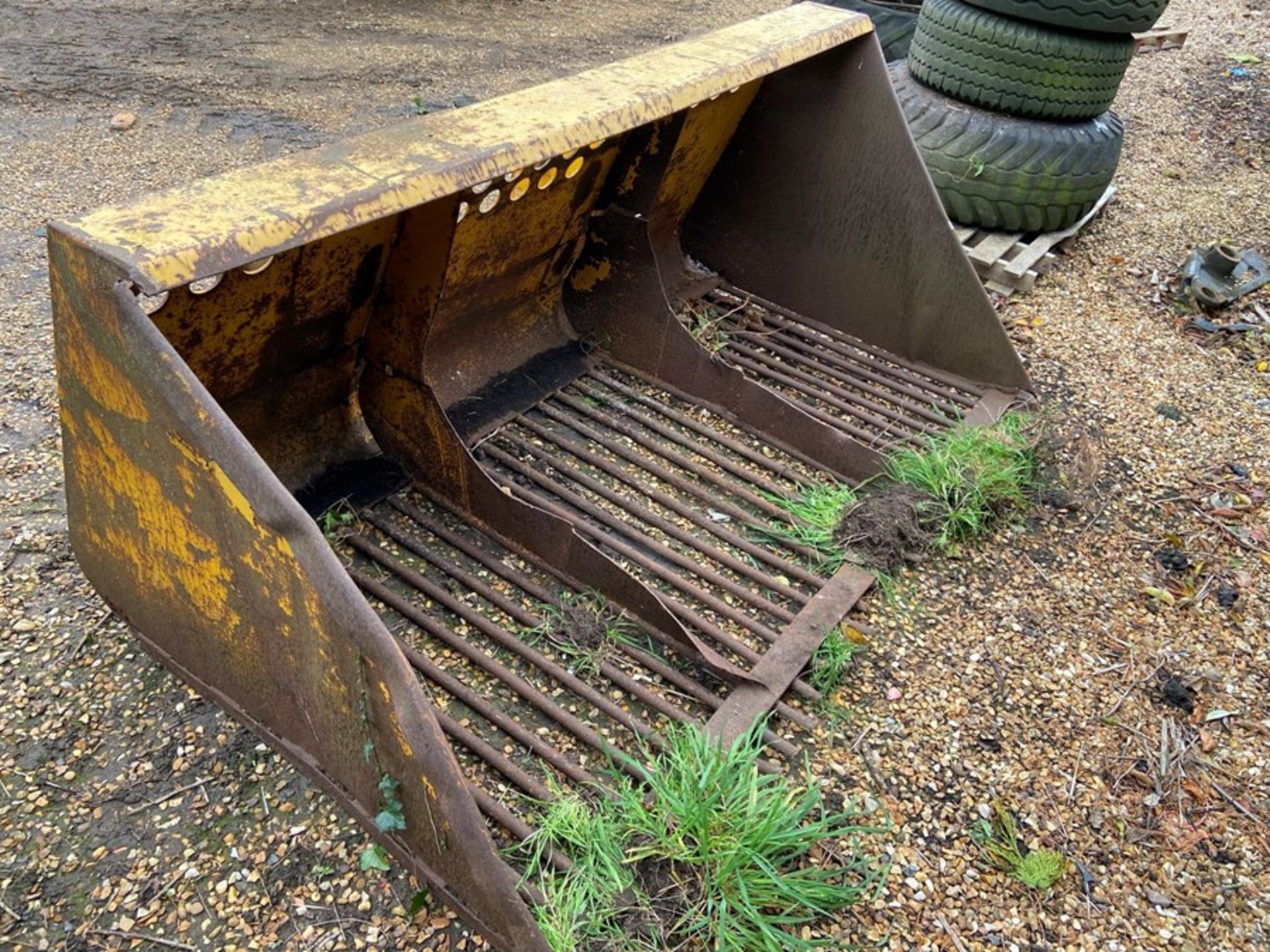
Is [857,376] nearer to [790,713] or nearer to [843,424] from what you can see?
[843,424]

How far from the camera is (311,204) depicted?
6.02 feet

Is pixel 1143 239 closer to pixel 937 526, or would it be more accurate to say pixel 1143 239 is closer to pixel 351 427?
pixel 937 526

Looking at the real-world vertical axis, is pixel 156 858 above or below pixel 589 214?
below

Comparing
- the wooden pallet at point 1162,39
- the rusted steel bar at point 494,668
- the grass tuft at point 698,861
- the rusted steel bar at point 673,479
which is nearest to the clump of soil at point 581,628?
the rusted steel bar at point 494,668

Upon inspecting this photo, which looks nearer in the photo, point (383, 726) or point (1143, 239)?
point (383, 726)

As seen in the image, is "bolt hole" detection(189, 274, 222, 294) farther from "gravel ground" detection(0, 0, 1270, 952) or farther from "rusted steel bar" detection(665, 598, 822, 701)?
"rusted steel bar" detection(665, 598, 822, 701)

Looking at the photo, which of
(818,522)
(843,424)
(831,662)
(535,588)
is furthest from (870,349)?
(535,588)

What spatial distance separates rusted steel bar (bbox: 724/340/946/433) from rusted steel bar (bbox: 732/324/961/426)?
0.11 ft

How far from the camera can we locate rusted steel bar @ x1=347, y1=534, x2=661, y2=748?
2.30 meters

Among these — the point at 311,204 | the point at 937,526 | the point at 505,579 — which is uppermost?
the point at 311,204

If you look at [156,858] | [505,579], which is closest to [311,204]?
[505,579]

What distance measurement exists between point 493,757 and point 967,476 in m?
1.73

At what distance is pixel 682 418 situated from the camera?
130 inches

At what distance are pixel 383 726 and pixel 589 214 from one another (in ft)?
6.99
